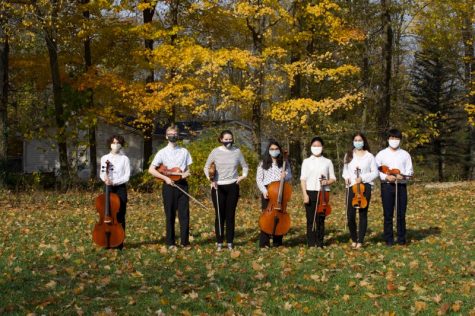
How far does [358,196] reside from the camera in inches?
414

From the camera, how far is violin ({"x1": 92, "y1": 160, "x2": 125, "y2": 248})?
Result: 9.83 metres

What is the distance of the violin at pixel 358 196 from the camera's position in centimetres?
1049

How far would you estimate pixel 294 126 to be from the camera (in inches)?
981

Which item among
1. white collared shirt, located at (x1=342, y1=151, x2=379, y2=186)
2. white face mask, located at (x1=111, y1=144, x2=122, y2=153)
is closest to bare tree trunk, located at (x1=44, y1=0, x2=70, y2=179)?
white face mask, located at (x1=111, y1=144, x2=122, y2=153)

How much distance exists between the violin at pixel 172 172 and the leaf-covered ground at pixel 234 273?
3.64ft

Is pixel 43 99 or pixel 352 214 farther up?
pixel 43 99

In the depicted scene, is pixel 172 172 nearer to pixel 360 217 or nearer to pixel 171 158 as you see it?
pixel 171 158

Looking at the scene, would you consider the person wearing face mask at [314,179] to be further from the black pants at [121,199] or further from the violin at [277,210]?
the black pants at [121,199]

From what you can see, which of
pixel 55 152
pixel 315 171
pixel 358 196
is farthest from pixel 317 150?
pixel 55 152

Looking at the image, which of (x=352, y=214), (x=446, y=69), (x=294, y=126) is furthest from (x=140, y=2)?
(x=446, y=69)

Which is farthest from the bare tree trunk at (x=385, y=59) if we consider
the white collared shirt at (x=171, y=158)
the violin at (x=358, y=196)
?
the white collared shirt at (x=171, y=158)

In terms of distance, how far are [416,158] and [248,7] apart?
20.9m

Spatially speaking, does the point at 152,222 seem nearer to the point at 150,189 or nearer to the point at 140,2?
the point at 150,189

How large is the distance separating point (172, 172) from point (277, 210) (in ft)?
5.59
